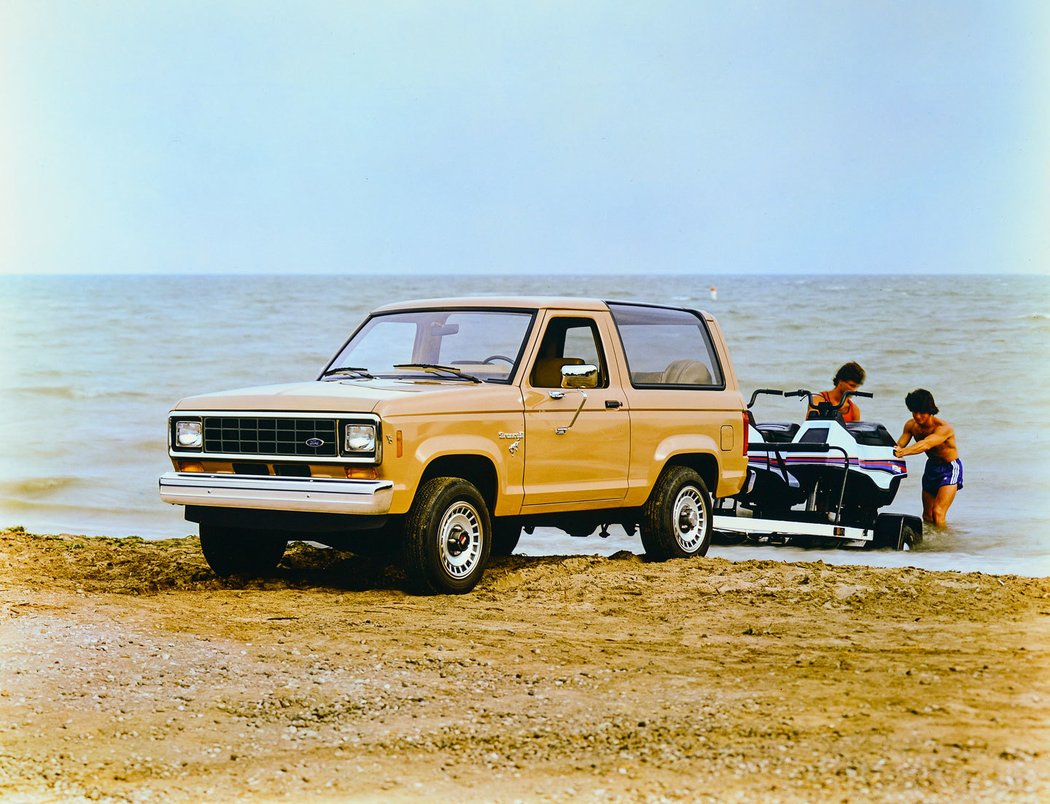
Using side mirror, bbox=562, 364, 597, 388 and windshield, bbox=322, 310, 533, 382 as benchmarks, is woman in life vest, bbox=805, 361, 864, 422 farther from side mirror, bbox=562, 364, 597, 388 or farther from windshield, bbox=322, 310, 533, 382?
windshield, bbox=322, 310, 533, 382

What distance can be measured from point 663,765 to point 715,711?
0.76 metres

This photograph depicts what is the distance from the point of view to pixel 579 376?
30.3 feet

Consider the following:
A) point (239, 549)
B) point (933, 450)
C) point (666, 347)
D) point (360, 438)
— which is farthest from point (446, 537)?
point (933, 450)

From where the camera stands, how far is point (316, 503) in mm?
8055

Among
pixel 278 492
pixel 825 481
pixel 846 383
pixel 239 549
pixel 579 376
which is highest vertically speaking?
pixel 579 376

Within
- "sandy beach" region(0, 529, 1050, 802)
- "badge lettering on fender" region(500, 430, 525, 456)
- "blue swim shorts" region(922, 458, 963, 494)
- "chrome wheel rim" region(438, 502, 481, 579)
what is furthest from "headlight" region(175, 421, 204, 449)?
"blue swim shorts" region(922, 458, 963, 494)

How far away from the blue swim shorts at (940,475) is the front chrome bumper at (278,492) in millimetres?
7580

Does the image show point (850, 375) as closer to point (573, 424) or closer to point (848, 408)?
point (848, 408)

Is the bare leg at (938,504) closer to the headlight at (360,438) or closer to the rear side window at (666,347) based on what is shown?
the rear side window at (666,347)

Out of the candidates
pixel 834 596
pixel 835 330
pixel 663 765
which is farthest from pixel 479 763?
pixel 835 330

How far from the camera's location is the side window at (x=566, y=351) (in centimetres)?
923

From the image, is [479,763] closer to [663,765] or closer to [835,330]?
[663,765]

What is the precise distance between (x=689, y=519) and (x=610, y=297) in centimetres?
3195

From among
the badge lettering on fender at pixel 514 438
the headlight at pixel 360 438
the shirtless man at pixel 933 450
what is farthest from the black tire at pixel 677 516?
the headlight at pixel 360 438
